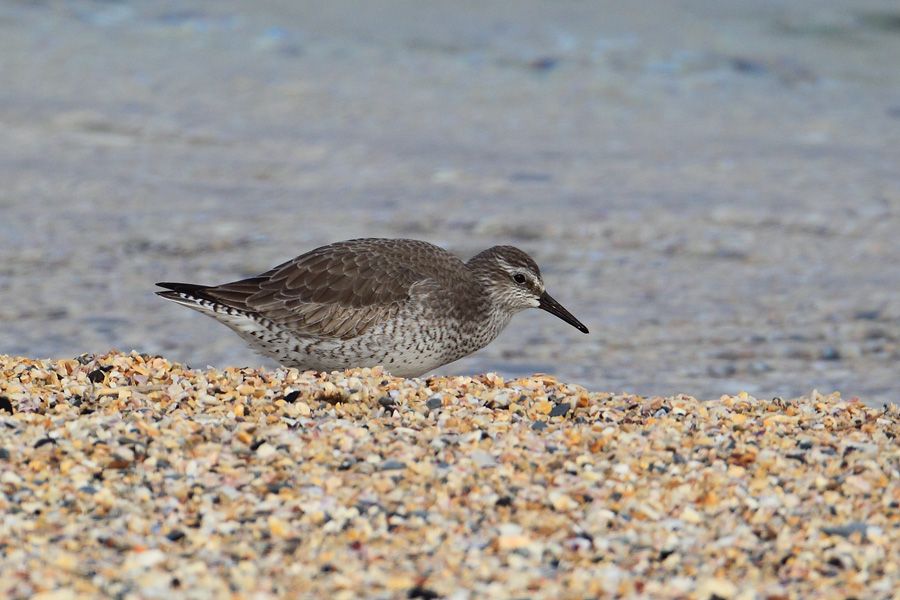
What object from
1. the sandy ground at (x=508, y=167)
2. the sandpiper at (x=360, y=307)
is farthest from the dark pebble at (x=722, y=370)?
the sandpiper at (x=360, y=307)

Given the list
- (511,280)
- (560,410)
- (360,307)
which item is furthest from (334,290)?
(560,410)

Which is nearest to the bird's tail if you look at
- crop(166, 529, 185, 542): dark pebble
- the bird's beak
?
the bird's beak

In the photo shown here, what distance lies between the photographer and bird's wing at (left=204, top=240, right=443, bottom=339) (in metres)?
7.54

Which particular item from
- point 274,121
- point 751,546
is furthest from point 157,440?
point 274,121

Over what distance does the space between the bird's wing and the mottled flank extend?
1.00 meters

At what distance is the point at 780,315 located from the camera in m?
10.5

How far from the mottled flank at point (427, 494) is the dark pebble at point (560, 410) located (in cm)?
2

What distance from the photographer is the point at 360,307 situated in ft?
24.8

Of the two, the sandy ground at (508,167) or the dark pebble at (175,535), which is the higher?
the sandy ground at (508,167)

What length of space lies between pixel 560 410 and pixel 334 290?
70.9 inches

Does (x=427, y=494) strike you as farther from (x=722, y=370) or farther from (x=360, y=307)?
(x=722, y=370)

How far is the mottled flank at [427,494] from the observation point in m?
4.60

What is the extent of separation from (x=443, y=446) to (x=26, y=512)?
1.68m

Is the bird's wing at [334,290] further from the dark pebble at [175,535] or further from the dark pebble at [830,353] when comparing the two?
the dark pebble at [830,353]
